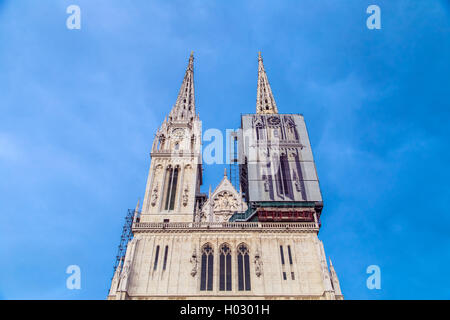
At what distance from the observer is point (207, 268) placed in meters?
28.7

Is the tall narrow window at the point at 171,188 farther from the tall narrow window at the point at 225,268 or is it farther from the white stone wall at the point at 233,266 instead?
the tall narrow window at the point at 225,268

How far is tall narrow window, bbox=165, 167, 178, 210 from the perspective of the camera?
1341 inches

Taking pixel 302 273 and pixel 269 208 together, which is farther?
pixel 269 208

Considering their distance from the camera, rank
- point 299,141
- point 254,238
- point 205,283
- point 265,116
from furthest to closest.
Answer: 1. point 265,116
2. point 299,141
3. point 254,238
4. point 205,283

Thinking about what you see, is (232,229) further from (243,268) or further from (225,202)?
(225,202)

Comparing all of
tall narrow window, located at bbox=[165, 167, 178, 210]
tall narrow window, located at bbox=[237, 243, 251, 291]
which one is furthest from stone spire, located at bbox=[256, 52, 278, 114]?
tall narrow window, located at bbox=[237, 243, 251, 291]

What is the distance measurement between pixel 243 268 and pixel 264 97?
97.0 ft

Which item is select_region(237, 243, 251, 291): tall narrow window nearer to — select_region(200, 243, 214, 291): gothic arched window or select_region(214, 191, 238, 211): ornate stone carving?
select_region(200, 243, 214, 291): gothic arched window

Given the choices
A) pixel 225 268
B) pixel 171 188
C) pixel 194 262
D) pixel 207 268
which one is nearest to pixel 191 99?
pixel 171 188

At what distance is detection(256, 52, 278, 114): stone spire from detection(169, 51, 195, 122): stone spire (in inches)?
401
